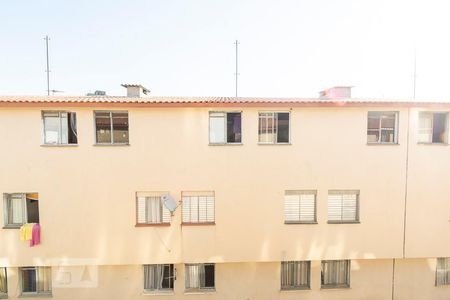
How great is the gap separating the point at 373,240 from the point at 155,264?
28.6ft

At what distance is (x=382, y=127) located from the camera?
10.1m

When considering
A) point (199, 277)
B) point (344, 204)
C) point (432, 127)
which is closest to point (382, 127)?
point (432, 127)

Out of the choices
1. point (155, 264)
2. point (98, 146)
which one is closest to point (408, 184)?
point (155, 264)

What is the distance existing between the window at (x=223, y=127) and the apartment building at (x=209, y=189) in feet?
0.18

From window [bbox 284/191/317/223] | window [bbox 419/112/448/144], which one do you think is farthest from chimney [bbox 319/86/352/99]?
window [bbox 284/191/317/223]

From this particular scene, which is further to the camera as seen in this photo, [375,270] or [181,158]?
[375,270]

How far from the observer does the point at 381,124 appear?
33.1ft

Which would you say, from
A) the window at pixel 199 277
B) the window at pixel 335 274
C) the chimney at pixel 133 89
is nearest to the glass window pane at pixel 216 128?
the chimney at pixel 133 89

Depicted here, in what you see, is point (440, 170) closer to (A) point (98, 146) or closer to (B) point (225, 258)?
(B) point (225, 258)

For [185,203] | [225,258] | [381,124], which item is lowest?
[225,258]

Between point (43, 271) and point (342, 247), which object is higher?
point (342, 247)

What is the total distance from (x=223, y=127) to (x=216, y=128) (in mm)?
270

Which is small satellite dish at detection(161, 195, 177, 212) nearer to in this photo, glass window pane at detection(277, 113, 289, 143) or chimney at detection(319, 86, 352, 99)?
glass window pane at detection(277, 113, 289, 143)

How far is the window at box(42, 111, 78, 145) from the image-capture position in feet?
31.5
